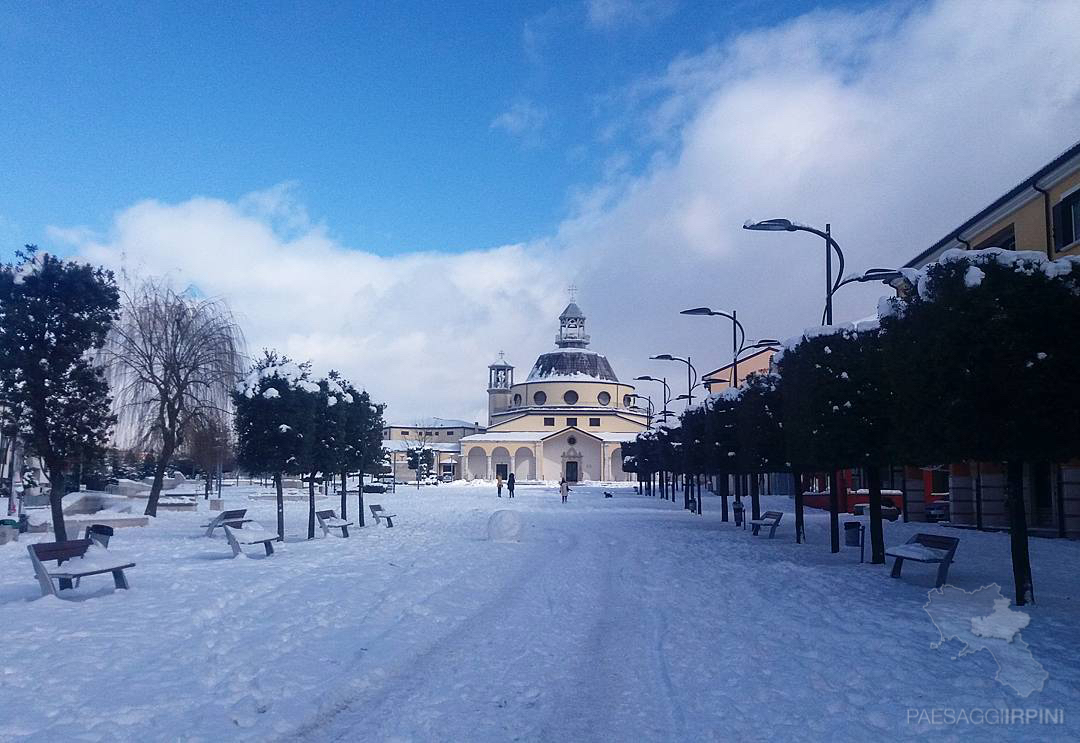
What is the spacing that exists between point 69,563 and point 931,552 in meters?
12.3

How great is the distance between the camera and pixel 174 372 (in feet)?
91.7

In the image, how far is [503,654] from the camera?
8.52 meters

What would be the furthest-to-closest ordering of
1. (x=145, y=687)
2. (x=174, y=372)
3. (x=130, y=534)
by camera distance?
(x=174, y=372) < (x=130, y=534) < (x=145, y=687)

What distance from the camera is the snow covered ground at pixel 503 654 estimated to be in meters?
6.25

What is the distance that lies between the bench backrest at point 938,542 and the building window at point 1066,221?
1120 centimetres

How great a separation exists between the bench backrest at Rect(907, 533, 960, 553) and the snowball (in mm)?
9898

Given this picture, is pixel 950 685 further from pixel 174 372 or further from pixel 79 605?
pixel 174 372

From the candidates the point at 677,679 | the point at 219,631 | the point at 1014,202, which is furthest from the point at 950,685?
the point at 1014,202

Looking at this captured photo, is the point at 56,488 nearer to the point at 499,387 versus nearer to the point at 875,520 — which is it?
the point at 875,520

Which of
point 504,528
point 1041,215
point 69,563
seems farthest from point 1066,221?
point 69,563

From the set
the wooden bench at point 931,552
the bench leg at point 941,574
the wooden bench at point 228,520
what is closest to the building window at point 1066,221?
the wooden bench at point 931,552

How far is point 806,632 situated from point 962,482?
21.6 meters

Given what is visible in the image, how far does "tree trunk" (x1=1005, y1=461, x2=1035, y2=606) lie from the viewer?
36.0ft

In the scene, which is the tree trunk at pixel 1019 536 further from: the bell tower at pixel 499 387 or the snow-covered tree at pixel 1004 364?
the bell tower at pixel 499 387
